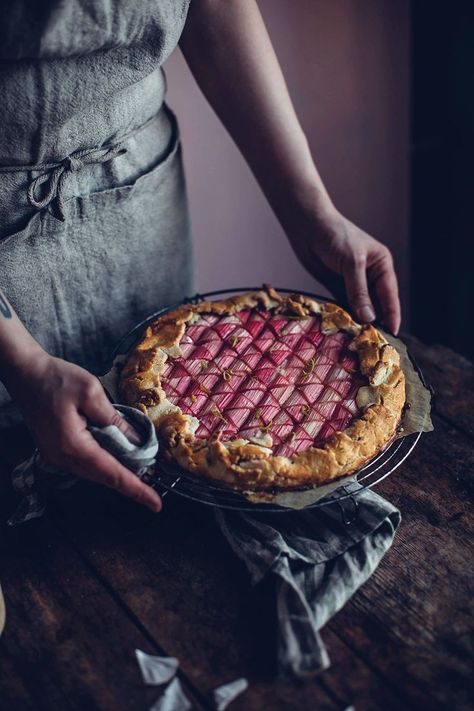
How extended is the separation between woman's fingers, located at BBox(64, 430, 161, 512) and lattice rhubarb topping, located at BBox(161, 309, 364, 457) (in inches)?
9.0

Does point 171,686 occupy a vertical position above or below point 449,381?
below

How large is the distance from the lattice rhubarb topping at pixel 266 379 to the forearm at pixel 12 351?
0.33 metres

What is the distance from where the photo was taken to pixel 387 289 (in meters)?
1.65

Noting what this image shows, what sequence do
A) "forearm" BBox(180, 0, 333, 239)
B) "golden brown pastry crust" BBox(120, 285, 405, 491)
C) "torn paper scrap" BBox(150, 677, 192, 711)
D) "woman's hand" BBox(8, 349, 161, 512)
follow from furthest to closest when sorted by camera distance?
"forearm" BBox(180, 0, 333, 239), "golden brown pastry crust" BBox(120, 285, 405, 491), "woman's hand" BBox(8, 349, 161, 512), "torn paper scrap" BBox(150, 677, 192, 711)

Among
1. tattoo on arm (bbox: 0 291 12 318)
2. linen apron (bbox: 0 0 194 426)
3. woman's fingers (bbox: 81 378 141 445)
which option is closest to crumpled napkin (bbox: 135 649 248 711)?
woman's fingers (bbox: 81 378 141 445)

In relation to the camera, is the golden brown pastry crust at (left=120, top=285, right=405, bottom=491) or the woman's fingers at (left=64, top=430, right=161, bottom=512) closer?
the woman's fingers at (left=64, top=430, right=161, bottom=512)

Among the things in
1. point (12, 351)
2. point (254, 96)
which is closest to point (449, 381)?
point (254, 96)

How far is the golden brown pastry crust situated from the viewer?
1.33 m

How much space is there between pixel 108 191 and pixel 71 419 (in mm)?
592

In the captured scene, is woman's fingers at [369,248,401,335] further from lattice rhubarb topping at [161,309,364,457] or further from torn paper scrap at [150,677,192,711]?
torn paper scrap at [150,677,192,711]

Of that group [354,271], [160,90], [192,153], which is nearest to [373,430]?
[354,271]

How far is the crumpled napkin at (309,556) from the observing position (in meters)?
1.17

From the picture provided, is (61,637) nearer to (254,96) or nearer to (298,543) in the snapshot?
(298,543)

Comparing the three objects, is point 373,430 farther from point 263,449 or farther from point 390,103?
point 390,103
